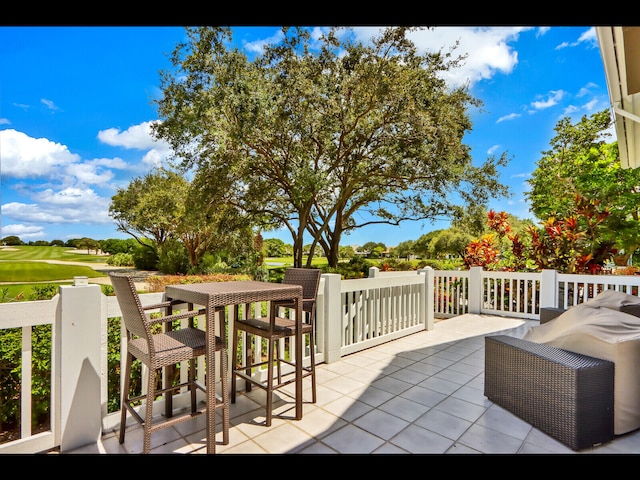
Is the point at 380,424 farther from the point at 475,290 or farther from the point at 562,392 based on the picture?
the point at 475,290

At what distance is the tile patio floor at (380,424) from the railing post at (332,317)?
14cm

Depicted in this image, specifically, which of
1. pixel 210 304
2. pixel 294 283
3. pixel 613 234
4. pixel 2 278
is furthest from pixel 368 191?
pixel 2 278

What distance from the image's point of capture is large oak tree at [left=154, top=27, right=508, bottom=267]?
28.1 feet

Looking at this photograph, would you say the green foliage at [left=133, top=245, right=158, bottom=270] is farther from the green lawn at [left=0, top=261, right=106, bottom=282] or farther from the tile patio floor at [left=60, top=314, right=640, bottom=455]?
the tile patio floor at [left=60, top=314, right=640, bottom=455]

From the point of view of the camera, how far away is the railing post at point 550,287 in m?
5.19

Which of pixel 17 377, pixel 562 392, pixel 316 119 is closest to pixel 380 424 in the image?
pixel 562 392

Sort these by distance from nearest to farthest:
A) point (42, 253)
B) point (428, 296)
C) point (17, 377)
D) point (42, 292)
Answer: point (17, 377) < point (42, 292) < point (428, 296) < point (42, 253)

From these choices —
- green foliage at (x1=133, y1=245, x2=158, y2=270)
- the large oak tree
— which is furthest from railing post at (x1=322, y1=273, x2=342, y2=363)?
green foliage at (x1=133, y1=245, x2=158, y2=270)

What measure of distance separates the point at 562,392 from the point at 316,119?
8492 millimetres

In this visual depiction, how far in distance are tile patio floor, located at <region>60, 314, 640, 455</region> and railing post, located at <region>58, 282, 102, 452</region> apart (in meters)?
0.13

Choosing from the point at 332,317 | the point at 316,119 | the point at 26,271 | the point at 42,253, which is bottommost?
the point at 26,271

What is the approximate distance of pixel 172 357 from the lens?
1880 millimetres

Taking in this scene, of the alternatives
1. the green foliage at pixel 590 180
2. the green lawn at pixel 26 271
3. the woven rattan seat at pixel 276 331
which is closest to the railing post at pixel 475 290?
the green foliage at pixel 590 180

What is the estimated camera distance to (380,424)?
7.57 feet
